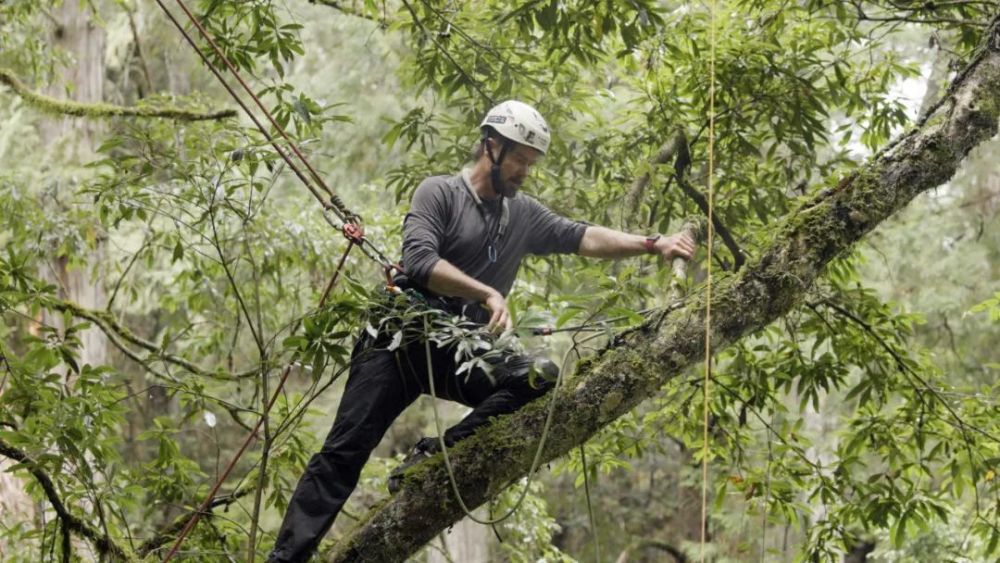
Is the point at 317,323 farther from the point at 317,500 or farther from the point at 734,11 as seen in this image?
the point at 734,11

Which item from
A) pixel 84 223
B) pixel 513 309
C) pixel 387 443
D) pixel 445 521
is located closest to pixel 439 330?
pixel 513 309

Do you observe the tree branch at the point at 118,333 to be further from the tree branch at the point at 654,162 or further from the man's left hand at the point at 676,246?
the man's left hand at the point at 676,246

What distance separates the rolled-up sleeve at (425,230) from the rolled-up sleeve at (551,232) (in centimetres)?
46

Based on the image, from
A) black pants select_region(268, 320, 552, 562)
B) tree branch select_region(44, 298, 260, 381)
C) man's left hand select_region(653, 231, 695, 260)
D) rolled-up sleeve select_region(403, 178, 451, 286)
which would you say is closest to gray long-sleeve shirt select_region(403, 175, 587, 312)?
rolled-up sleeve select_region(403, 178, 451, 286)

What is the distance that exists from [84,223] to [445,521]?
5.09 meters

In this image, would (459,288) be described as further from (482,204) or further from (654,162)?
(654,162)

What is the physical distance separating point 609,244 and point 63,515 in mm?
2276

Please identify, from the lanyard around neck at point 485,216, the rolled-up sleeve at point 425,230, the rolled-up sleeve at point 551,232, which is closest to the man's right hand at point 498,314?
the rolled-up sleeve at point 425,230

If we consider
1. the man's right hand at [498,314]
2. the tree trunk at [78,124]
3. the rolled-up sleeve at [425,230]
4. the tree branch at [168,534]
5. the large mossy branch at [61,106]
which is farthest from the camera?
the tree trunk at [78,124]

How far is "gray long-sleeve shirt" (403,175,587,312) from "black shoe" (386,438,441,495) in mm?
540

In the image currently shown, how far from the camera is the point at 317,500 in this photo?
12.2 ft

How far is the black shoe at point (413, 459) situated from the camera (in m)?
3.51

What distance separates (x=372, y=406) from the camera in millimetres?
3793

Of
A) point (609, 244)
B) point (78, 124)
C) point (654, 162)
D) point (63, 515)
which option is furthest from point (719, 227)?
point (78, 124)
